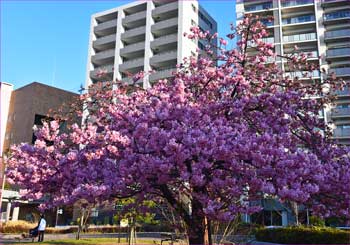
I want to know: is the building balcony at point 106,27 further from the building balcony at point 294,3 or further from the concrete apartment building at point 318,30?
Result: the building balcony at point 294,3

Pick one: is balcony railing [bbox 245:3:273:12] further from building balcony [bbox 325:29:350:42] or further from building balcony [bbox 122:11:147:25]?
building balcony [bbox 122:11:147:25]

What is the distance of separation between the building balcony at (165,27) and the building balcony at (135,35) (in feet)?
5.64

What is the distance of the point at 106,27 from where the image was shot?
167 feet

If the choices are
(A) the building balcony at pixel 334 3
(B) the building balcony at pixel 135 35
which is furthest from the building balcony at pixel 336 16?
(B) the building balcony at pixel 135 35

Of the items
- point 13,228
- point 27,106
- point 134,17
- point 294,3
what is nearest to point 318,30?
point 294,3

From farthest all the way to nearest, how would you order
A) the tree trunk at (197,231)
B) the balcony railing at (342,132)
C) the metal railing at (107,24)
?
1. the metal railing at (107,24)
2. the balcony railing at (342,132)
3. the tree trunk at (197,231)

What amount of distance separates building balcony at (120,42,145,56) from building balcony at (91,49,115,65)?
4.77 feet

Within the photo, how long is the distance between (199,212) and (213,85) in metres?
3.06

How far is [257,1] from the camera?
4753cm

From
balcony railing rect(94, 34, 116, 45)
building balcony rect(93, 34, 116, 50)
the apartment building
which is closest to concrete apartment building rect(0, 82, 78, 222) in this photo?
building balcony rect(93, 34, 116, 50)

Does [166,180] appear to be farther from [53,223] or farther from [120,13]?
[120,13]

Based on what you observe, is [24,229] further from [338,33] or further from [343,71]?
[338,33]

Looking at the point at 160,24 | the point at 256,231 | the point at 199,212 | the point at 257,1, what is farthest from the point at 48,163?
the point at 257,1

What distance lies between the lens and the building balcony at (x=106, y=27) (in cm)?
5054
